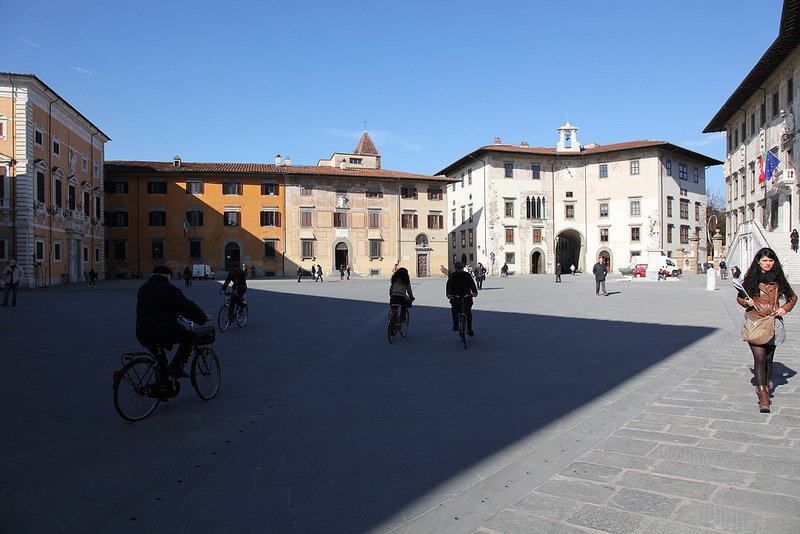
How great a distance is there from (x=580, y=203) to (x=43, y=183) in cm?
4745

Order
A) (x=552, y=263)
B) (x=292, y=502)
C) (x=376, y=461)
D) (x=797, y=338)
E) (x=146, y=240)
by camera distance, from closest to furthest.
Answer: (x=292, y=502)
(x=376, y=461)
(x=797, y=338)
(x=146, y=240)
(x=552, y=263)

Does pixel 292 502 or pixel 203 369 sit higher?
pixel 203 369

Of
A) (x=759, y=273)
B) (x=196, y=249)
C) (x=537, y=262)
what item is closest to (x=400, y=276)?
(x=759, y=273)

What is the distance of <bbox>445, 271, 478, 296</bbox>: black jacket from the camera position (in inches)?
397

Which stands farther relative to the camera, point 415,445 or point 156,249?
point 156,249

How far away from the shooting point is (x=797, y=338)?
10531 mm

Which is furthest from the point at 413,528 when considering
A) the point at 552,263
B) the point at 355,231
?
the point at 552,263

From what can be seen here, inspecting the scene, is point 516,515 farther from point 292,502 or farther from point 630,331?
point 630,331

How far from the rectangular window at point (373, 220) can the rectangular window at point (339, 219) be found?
223 cm

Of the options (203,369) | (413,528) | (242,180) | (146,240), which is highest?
(242,180)

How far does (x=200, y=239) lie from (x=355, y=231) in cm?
1367

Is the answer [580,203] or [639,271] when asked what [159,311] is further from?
[580,203]

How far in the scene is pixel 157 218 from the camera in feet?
160

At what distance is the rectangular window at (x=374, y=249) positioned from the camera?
5188cm
